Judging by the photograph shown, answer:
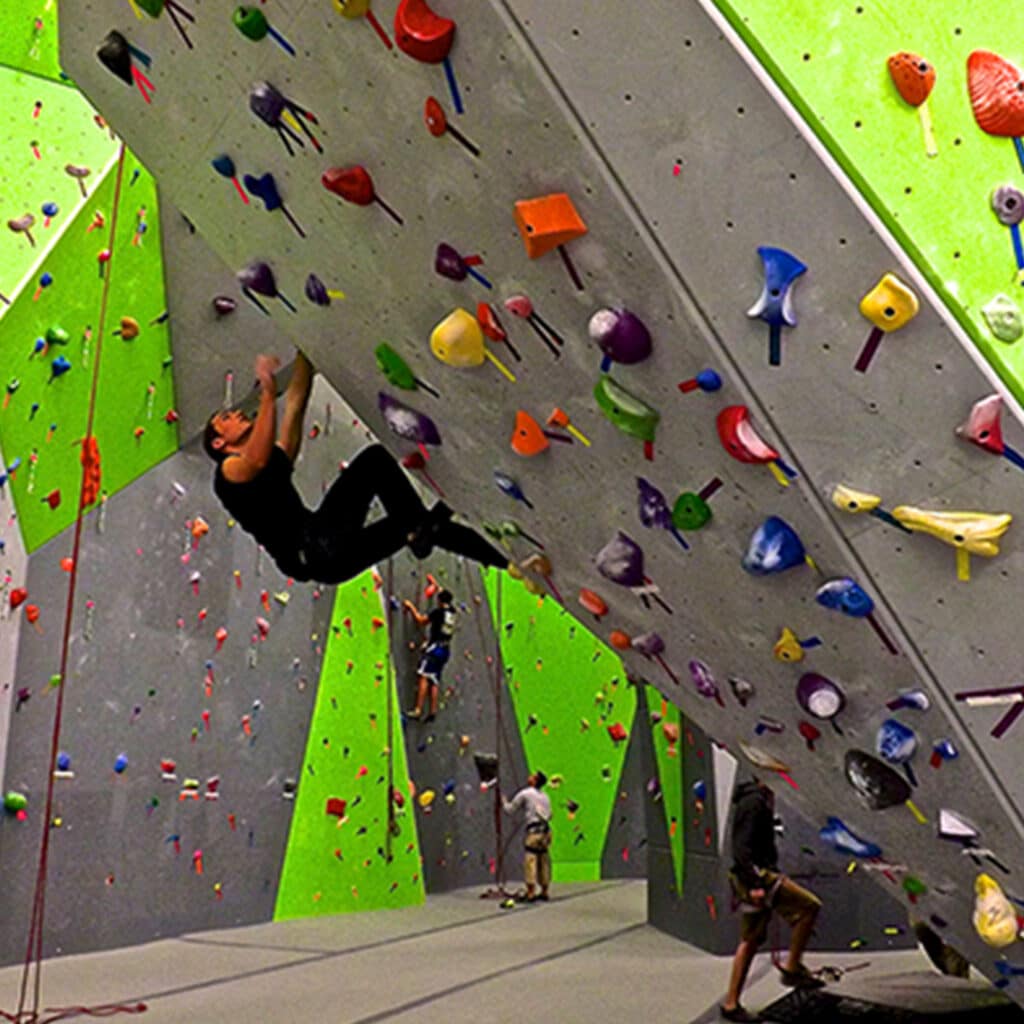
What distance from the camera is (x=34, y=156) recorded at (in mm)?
5402

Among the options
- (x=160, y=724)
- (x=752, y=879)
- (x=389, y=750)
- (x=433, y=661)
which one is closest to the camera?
(x=752, y=879)

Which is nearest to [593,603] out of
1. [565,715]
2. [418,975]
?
[418,975]

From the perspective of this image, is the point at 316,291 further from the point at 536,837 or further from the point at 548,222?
the point at 536,837

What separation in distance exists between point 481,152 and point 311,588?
6.00m

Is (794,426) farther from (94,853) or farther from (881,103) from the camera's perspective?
(94,853)

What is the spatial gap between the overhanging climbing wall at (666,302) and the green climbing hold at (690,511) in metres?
0.02

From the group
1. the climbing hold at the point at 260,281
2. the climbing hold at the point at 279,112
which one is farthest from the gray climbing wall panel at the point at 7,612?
the climbing hold at the point at 279,112

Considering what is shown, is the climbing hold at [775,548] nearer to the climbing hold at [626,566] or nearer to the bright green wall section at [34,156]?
the climbing hold at [626,566]

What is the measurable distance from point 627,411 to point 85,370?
14.1 ft

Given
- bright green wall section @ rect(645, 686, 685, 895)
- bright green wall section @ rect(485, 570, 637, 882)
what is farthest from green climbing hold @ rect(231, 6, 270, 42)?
bright green wall section @ rect(485, 570, 637, 882)

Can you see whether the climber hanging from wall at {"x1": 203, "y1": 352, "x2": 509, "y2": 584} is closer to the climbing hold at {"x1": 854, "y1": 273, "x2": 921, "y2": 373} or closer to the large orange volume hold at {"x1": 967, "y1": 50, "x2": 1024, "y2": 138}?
the climbing hold at {"x1": 854, "y1": 273, "x2": 921, "y2": 373}

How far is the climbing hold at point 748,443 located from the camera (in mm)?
1972

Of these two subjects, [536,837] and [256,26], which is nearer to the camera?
[256,26]

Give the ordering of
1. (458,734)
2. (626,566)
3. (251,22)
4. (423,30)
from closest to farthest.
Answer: (423,30) → (251,22) → (626,566) → (458,734)
